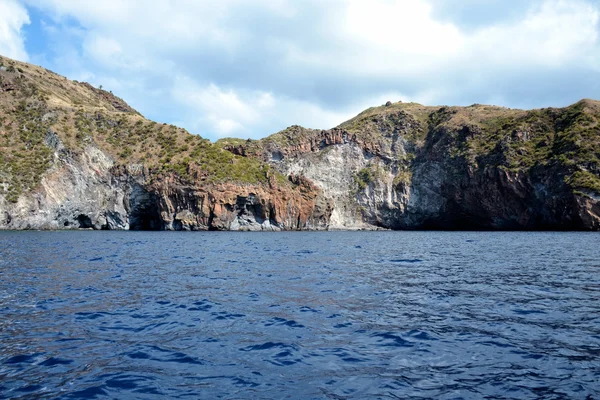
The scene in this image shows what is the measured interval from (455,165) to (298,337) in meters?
134

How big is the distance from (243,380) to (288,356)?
1.76 metres

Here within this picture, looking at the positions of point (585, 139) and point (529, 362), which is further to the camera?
point (585, 139)

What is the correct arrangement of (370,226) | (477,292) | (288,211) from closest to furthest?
(477,292) < (288,211) < (370,226)

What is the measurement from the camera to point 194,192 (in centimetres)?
10238

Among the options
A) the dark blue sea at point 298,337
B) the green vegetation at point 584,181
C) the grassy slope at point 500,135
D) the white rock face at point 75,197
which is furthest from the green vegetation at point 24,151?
the green vegetation at point 584,181

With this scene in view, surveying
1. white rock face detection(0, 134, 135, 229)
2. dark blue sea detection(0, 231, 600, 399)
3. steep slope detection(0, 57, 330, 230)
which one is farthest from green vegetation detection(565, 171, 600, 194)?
white rock face detection(0, 134, 135, 229)

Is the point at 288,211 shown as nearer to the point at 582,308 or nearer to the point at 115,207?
the point at 115,207

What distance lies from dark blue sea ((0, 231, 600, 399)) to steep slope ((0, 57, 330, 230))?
8246 centimetres

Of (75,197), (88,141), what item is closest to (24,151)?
(88,141)

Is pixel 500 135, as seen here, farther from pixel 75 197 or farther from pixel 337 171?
pixel 75 197

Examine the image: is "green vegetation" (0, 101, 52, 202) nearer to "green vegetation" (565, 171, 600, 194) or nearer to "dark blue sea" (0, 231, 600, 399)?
"dark blue sea" (0, 231, 600, 399)

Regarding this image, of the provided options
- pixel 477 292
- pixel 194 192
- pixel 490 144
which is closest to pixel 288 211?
pixel 194 192

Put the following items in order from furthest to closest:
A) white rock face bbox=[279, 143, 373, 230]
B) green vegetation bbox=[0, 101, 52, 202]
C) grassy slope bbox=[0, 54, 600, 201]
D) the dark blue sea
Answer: white rock face bbox=[279, 143, 373, 230]
grassy slope bbox=[0, 54, 600, 201]
green vegetation bbox=[0, 101, 52, 202]
the dark blue sea

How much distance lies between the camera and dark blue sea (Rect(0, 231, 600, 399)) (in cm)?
830
